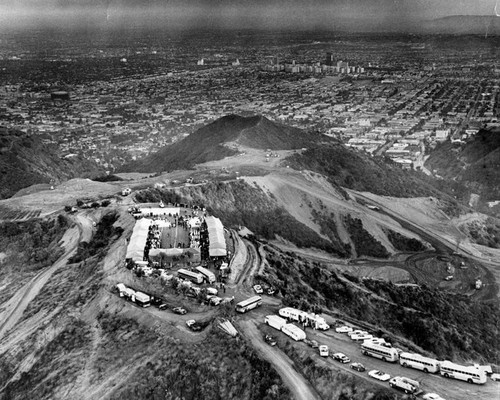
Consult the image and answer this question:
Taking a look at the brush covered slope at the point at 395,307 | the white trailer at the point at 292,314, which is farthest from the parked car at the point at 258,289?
the white trailer at the point at 292,314

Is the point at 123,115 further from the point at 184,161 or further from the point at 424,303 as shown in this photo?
the point at 424,303

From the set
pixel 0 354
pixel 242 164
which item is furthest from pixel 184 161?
pixel 0 354

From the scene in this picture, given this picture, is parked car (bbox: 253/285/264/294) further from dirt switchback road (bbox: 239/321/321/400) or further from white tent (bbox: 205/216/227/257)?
white tent (bbox: 205/216/227/257)

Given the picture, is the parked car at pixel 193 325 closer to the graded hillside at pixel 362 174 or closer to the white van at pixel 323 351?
the white van at pixel 323 351

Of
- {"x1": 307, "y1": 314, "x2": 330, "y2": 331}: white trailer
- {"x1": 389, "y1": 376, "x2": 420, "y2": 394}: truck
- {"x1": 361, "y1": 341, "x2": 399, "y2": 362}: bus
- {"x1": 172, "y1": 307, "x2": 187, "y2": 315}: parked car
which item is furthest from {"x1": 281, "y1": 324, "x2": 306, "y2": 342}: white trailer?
{"x1": 172, "y1": 307, "x2": 187, "y2": 315}: parked car

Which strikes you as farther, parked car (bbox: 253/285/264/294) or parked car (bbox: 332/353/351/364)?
parked car (bbox: 253/285/264/294)

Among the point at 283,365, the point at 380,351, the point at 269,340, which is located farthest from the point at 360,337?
the point at 283,365
